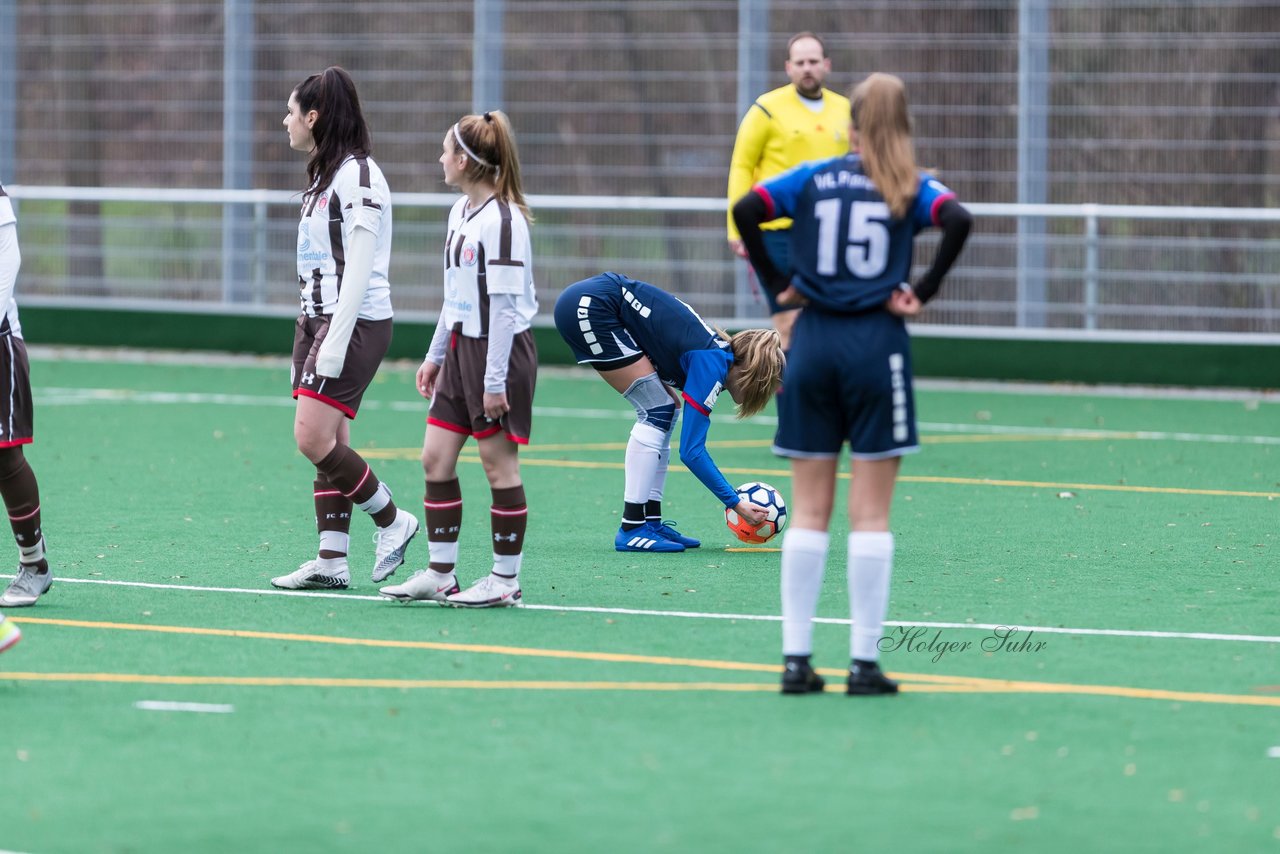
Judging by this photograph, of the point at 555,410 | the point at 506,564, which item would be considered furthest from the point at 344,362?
the point at 555,410

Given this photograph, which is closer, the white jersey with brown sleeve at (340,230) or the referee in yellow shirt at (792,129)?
the white jersey with brown sleeve at (340,230)

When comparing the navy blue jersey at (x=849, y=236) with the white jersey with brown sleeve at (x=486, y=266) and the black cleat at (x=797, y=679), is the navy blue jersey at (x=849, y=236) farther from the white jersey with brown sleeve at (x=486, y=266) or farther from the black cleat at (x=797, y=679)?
the white jersey with brown sleeve at (x=486, y=266)

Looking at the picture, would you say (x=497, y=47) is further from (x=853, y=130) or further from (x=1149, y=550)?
(x=853, y=130)

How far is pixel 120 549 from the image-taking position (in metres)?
9.34

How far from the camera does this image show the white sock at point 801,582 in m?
6.20

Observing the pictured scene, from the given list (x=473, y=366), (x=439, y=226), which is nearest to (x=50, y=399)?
(x=439, y=226)

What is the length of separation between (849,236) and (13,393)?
311 cm

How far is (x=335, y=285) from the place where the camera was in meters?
8.02

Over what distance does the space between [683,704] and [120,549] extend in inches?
156

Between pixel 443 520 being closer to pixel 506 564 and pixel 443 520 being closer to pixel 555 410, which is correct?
pixel 506 564

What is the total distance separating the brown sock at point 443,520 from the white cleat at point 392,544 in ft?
1.86

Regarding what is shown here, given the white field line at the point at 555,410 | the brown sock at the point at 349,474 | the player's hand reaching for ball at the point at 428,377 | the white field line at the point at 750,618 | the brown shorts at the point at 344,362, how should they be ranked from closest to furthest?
the white field line at the point at 750,618
the player's hand reaching for ball at the point at 428,377
the brown shorts at the point at 344,362
the brown sock at the point at 349,474
the white field line at the point at 555,410

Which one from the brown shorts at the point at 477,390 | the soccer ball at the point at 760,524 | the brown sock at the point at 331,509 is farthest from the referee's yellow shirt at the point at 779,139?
the brown shorts at the point at 477,390

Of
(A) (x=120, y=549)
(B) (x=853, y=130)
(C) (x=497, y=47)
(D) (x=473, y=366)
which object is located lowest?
(A) (x=120, y=549)
